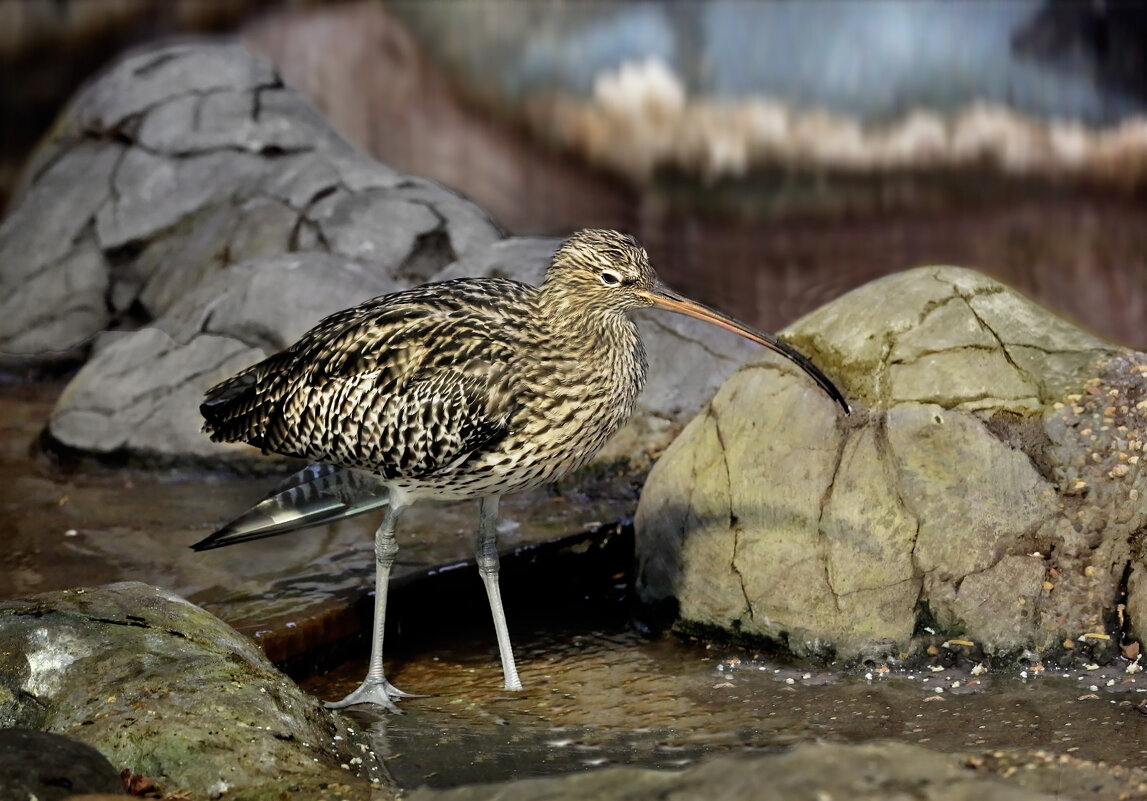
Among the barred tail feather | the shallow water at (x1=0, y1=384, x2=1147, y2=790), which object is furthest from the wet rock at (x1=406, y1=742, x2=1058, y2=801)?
the barred tail feather

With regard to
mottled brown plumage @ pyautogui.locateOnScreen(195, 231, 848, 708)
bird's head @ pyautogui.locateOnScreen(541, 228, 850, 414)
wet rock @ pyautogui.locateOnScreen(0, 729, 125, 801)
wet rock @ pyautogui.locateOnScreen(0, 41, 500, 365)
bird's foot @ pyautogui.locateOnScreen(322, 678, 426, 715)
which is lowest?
bird's foot @ pyautogui.locateOnScreen(322, 678, 426, 715)

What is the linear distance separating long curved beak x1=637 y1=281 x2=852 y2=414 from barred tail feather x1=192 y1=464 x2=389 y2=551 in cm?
143

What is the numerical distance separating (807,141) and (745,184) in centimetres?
57

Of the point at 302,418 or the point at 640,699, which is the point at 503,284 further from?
the point at 640,699

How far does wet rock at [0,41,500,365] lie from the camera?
9891mm

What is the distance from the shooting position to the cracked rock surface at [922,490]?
5.41 m

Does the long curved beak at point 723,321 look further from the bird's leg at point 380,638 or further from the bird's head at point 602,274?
the bird's leg at point 380,638

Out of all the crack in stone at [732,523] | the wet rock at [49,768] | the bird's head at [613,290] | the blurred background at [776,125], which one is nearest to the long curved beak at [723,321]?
the bird's head at [613,290]

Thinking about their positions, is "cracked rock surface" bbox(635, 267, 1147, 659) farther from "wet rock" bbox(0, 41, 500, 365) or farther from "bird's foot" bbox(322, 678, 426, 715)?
"wet rock" bbox(0, 41, 500, 365)

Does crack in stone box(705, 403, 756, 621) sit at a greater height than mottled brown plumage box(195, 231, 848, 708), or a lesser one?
lesser

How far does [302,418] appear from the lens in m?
5.61

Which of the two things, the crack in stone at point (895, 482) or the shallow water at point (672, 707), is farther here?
the crack in stone at point (895, 482)

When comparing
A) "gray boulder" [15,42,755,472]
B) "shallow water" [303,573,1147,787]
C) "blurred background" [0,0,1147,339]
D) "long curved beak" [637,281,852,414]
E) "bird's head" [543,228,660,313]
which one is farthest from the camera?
"blurred background" [0,0,1147,339]

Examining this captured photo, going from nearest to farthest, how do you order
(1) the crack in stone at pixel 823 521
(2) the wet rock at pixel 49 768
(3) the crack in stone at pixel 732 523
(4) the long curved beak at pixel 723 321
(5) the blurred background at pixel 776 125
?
(2) the wet rock at pixel 49 768
(4) the long curved beak at pixel 723 321
(1) the crack in stone at pixel 823 521
(3) the crack in stone at pixel 732 523
(5) the blurred background at pixel 776 125
